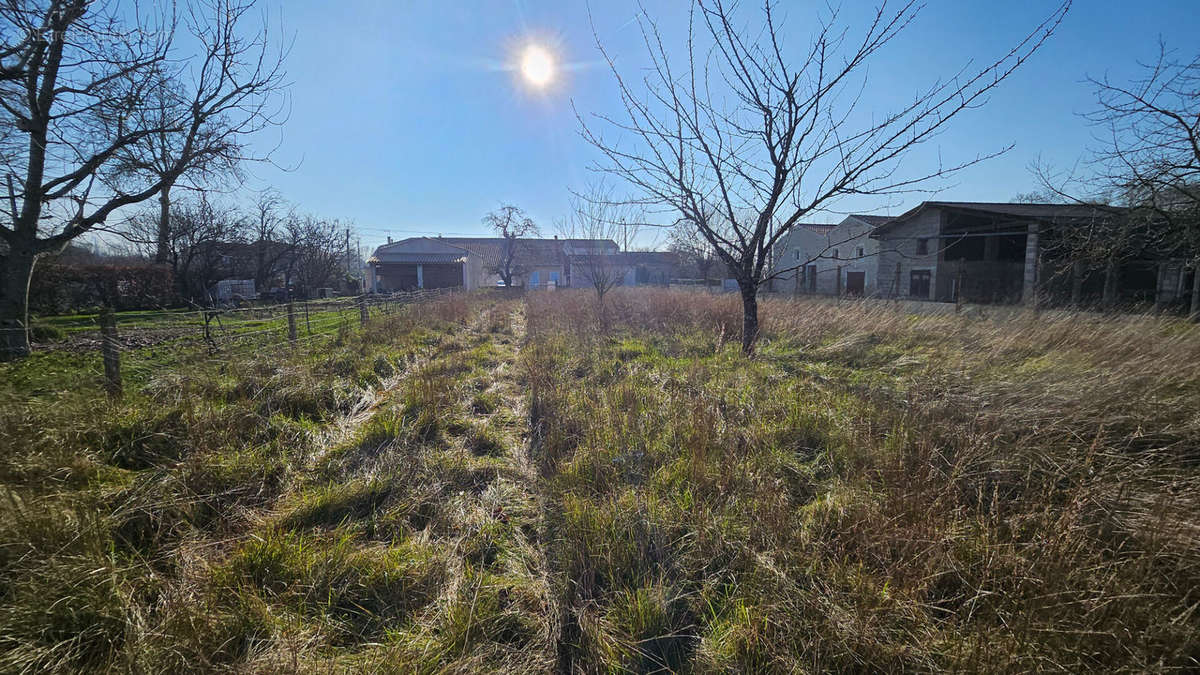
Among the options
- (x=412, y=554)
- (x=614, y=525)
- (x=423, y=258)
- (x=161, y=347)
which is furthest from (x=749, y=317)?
(x=423, y=258)

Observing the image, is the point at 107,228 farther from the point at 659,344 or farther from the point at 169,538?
the point at 659,344

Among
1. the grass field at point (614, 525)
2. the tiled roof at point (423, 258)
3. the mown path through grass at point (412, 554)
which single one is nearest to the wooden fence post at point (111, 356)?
the grass field at point (614, 525)

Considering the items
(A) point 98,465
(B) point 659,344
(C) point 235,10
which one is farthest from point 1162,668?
(C) point 235,10

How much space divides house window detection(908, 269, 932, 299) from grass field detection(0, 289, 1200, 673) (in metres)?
17.1

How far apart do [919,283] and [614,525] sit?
2320 centimetres

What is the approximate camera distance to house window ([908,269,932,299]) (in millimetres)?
18566

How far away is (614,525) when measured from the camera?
2270 millimetres

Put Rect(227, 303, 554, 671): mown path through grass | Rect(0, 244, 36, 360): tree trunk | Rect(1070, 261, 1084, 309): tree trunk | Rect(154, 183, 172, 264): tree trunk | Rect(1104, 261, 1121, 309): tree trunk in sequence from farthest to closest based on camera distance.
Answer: Rect(154, 183, 172, 264): tree trunk < Rect(1104, 261, 1121, 309): tree trunk < Rect(1070, 261, 1084, 309): tree trunk < Rect(0, 244, 36, 360): tree trunk < Rect(227, 303, 554, 671): mown path through grass

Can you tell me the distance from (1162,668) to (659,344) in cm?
666

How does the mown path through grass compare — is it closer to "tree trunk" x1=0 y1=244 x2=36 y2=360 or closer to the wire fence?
the wire fence

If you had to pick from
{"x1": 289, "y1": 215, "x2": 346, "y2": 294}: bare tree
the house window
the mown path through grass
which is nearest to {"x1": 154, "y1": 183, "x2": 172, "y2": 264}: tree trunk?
{"x1": 289, "y1": 215, "x2": 346, "y2": 294}: bare tree

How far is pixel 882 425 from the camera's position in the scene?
3199mm

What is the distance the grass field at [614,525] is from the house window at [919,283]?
17.1m

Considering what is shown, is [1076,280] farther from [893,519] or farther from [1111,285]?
[893,519]
